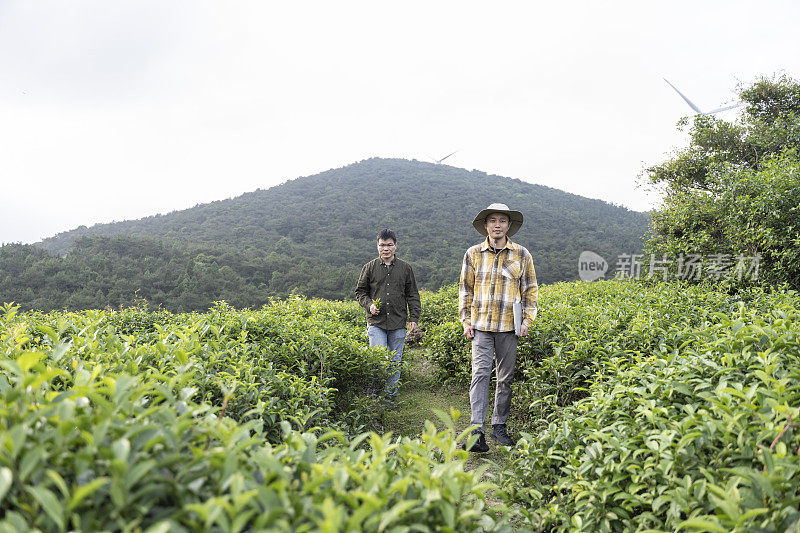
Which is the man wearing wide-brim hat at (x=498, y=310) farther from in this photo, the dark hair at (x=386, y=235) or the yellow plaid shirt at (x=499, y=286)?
the dark hair at (x=386, y=235)

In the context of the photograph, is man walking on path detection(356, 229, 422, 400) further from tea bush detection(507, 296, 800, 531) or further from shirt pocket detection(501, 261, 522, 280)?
tea bush detection(507, 296, 800, 531)

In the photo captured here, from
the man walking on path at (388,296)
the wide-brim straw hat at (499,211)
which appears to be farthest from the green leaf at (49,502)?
the man walking on path at (388,296)

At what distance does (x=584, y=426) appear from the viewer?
A: 2576 mm

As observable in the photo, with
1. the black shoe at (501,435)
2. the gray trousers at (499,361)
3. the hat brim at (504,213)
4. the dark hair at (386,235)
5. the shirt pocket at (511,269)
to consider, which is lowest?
the black shoe at (501,435)

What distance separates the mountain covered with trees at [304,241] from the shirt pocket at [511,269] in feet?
19.9

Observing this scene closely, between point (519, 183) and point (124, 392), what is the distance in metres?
72.4

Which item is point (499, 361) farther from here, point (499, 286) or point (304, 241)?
point (304, 241)

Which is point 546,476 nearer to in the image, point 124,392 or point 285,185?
point 124,392

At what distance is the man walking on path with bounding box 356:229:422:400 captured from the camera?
16.1 feet

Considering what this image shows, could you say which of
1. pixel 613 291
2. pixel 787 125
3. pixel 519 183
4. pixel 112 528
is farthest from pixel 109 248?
pixel 519 183

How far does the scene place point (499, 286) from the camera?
3.75 metres

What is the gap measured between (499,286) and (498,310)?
216 mm

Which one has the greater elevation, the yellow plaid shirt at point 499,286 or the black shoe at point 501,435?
the yellow plaid shirt at point 499,286

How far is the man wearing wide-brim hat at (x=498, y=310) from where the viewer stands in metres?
3.72
